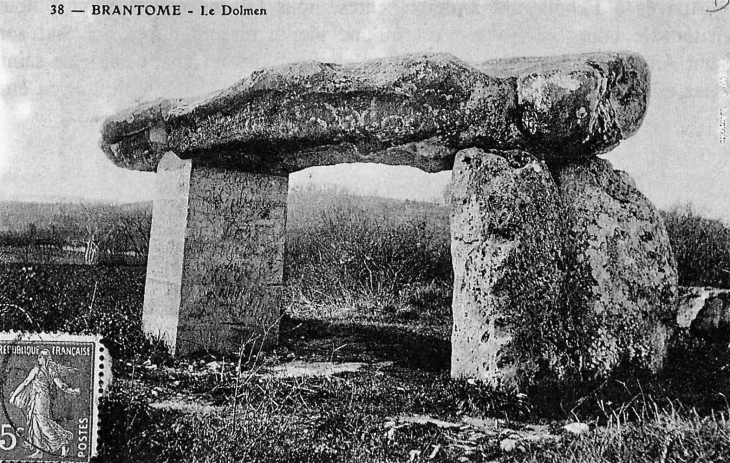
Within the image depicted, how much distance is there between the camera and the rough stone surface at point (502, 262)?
412 cm

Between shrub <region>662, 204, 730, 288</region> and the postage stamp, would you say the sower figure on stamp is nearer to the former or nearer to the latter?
the postage stamp

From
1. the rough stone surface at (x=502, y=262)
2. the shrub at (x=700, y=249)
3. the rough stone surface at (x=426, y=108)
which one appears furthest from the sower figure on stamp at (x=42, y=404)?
the shrub at (x=700, y=249)

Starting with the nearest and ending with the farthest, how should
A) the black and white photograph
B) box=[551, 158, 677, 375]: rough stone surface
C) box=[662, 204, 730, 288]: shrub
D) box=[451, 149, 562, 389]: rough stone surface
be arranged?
the black and white photograph → box=[451, 149, 562, 389]: rough stone surface → box=[551, 158, 677, 375]: rough stone surface → box=[662, 204, 730, 288]: shrub

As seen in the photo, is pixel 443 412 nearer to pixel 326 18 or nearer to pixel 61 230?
pixel 326 18

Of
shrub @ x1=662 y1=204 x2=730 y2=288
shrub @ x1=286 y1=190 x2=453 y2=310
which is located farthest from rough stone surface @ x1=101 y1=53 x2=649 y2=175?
shrub @ x1=286 y1=190 x2=453 y2=310

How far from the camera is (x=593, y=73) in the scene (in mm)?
4297

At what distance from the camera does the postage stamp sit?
393cm

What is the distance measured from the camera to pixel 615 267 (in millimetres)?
4531

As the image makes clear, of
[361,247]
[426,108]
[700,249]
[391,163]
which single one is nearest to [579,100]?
[426,108]

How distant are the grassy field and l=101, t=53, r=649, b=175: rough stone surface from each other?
1413mm

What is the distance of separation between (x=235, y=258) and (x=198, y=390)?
3.95 feet

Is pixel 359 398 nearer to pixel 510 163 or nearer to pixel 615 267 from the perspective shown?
pixel 510 163

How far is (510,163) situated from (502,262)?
59 centimetres

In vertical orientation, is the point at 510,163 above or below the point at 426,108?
below
